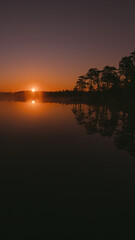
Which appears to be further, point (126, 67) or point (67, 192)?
point (126, 67)

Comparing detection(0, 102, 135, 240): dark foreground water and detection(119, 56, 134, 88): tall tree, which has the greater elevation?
detection(119, 56, 134, 88): tall tree

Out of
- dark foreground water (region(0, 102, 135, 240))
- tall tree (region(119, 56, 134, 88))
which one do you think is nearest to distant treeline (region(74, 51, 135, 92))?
tall tree (region(119, 56, 134, 88))

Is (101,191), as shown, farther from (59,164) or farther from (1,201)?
(1,201)

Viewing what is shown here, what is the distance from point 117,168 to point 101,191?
6.71ft

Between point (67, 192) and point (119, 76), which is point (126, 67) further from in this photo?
point (67, 192)

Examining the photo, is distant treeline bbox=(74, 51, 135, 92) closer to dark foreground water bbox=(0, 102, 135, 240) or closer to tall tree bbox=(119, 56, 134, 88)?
tall tree bbox=(119, 56, 134, 88)

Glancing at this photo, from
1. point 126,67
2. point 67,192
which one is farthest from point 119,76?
point 67,192

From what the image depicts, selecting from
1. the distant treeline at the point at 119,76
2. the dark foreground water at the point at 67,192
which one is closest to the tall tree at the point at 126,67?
the distant treeline at the point at 119,76

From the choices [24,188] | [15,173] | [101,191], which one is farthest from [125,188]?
[15,173]

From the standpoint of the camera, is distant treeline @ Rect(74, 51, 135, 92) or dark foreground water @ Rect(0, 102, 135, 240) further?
distant treeline @ Rect(74, 51, 135, 92)

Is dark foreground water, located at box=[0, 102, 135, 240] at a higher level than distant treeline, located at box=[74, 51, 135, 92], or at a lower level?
lower

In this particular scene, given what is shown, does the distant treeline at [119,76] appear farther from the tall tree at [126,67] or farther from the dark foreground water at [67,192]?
the dark foreground water at [67,192]

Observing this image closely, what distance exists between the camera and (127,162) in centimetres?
739

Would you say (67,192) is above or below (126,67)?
below
